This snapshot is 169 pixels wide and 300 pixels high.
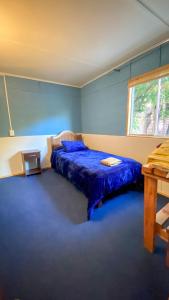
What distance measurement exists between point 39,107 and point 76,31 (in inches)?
84.1

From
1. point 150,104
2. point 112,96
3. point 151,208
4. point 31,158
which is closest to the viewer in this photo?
point 151,208

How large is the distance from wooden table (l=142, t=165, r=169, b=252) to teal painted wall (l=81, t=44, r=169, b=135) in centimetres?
190

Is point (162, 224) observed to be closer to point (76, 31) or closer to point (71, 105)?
point (76, 31)

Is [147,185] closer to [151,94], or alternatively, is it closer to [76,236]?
[76,236]

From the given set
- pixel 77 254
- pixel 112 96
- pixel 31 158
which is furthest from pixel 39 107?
pixel 77 254

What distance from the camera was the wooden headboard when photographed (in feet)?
12.6

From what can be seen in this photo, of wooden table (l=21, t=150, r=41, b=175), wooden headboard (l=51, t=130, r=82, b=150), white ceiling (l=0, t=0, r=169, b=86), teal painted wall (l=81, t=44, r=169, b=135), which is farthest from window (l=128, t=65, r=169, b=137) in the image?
wooden table (l=21, t=150, r=41, b=175)

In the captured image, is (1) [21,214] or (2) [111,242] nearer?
(2) [111,242]

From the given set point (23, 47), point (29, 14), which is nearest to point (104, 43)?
point (29, 14)

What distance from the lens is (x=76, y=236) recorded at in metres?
1.49

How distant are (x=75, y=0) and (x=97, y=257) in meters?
2.53

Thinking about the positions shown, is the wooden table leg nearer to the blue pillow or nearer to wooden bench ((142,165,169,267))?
wooden bench ((142,165,169,267))

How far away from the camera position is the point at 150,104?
2482 mm

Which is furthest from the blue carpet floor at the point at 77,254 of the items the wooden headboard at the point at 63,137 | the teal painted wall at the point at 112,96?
the wooden headboard at the point at 63,137
